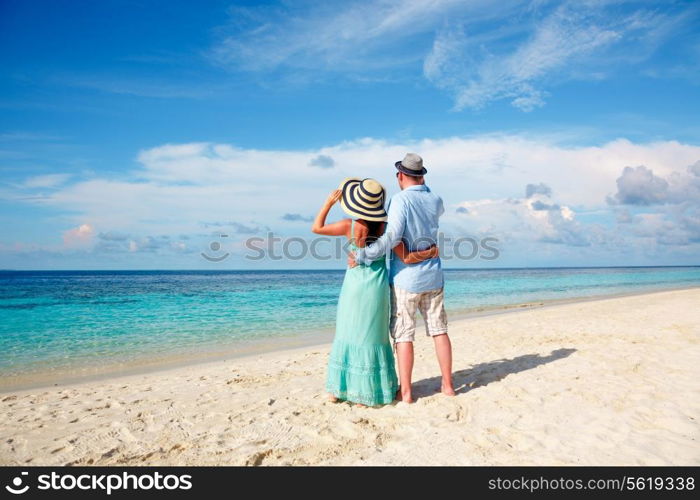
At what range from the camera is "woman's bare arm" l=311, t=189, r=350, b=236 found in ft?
12.7

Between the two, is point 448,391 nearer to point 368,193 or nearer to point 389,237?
point 389,237

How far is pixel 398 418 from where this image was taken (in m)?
3.69

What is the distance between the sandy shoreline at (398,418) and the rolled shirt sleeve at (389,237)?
1392 mm

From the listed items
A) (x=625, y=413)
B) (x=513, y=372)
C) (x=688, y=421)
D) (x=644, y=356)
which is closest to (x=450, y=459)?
(x=625, y=413)

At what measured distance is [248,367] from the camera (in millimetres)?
6891

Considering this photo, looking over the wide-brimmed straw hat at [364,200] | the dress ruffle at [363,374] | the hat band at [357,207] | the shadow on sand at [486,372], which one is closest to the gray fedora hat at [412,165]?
the wide-brimmed straw hat at [364,200]

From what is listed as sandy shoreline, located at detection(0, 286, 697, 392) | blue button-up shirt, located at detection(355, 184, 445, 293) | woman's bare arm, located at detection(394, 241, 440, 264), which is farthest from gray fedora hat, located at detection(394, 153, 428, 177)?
sandy shoreline, located at detection(0, 286, 697, 392)

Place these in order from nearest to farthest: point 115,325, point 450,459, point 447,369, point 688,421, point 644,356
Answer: point 450,459 → point 688,421 → point 447,369 → point 644,356 → point 115,325

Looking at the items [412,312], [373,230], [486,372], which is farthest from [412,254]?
[486,372]

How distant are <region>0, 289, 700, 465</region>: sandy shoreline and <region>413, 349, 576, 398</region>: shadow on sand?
0.02m

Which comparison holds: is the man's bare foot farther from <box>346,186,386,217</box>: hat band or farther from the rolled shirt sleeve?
<box>346,186,386,217</box>: hat band
